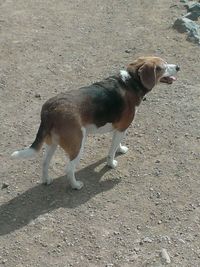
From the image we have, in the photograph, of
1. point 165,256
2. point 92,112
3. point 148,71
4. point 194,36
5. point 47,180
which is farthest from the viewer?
point 194,36

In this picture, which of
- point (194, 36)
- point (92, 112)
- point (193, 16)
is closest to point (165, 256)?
point (92, 112)

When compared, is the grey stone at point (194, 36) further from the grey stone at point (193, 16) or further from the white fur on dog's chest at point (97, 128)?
the white fur on dog's chest at point (97, 128)

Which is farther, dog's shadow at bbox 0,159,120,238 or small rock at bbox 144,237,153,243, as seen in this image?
dog's shadow at bbox 0,159,120,238

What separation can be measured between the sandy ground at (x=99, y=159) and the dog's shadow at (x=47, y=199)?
1 centimetres

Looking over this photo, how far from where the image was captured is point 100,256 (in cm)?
630

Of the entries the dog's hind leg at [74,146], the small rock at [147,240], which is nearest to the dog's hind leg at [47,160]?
the dog's hind leg at [74,146]

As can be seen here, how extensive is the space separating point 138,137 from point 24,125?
1793 mm

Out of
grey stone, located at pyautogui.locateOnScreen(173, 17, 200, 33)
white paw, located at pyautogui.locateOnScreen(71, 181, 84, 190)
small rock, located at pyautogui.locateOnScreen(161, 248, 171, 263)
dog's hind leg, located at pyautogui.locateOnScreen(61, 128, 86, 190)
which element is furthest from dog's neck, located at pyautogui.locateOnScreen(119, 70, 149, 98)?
grey stone, located at pyautogui.locateOnScreen(173, 17, 200, 33)

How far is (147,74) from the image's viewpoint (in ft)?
23.3

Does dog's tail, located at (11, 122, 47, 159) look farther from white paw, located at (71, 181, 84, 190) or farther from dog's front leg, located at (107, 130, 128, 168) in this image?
dog's front leg, located at (107, 130, 128, 168)

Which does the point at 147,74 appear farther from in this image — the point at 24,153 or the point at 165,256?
the point at 165,256

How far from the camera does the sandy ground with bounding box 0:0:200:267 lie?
645 centimetres

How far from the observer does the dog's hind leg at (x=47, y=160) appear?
6997mm

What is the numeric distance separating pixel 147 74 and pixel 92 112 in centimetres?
95
